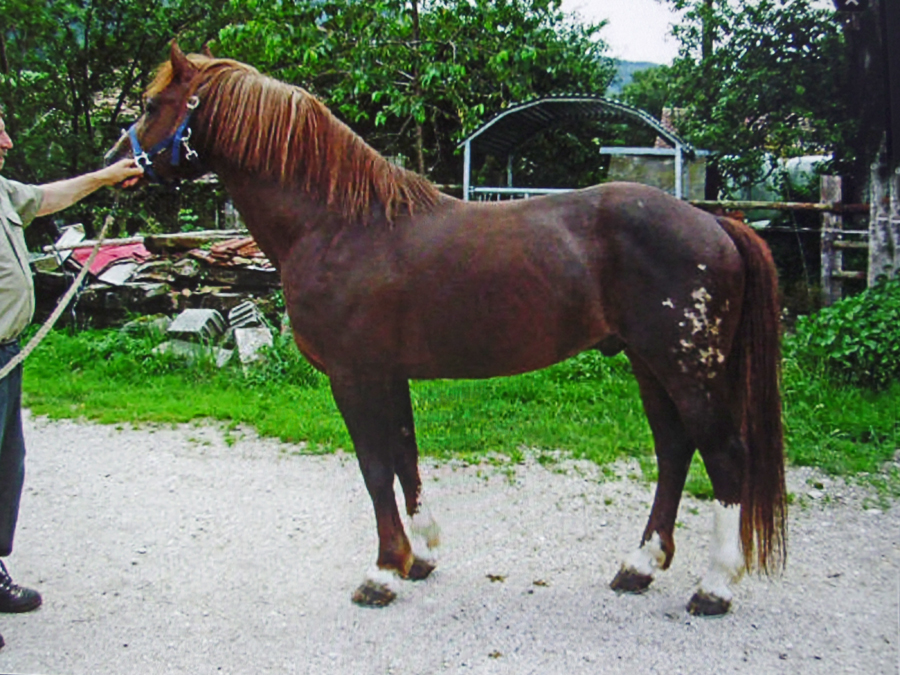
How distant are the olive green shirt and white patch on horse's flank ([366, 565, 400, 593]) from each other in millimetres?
1541

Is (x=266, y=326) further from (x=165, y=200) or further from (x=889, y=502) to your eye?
(x=889, y=502)

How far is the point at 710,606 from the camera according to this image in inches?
109

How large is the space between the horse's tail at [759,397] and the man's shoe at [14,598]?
8.60ft

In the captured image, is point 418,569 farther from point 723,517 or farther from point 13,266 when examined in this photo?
point 13,266

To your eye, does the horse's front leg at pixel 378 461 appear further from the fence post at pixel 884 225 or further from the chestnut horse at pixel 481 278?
the fence post at pixel 884 225

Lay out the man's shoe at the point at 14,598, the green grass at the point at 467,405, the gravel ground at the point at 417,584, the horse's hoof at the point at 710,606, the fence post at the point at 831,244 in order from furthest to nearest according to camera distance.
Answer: the green grass at the point at 467,405 → the fence post at the point at 831,244 → the man's shoe at the point at 14,598 → the horse's hoof at the point at 710,606 → the gravel ground at the point at 417,584

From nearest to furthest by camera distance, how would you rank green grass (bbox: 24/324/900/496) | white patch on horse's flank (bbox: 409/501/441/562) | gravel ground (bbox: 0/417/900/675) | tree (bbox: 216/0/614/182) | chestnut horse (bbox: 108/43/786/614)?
1. gravel ground (bbox: 0/417/900/675)
2. chestnut horse (bbox: 108/43/786/614)
3. white patch on horse's flank (bbox: 409/501/441/562)
4. tree (bbox: 216/0/614/182)
5. green grass (bbox: 24/324/900/496)

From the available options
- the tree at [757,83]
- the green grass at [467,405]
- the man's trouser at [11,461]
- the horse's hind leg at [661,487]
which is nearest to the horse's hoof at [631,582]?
the horse's hind leg at [661,487]

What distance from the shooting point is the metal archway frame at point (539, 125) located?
3418 millimetres

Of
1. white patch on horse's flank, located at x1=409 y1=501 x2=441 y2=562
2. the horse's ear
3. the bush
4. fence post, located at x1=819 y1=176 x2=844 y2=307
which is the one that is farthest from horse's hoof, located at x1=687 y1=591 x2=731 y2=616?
the horse's ear

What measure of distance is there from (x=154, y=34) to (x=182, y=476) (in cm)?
235

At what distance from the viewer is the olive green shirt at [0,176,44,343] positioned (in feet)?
8.76

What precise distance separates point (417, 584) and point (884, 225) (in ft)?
8.62

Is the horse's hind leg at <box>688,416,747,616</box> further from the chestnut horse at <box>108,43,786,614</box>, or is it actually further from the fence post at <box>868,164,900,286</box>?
the fence post at <box>868,164,900,286</box>
